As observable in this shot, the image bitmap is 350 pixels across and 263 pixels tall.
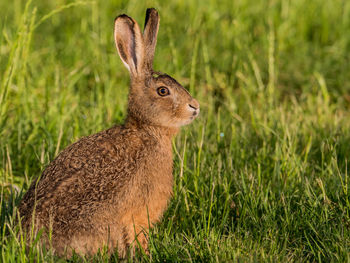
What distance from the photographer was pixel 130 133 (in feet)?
13.5

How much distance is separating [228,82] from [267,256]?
11.2ft

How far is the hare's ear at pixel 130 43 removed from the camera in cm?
421

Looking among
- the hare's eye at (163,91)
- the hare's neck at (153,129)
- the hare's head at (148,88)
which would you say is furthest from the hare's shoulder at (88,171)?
the hare's eye at (163,91)

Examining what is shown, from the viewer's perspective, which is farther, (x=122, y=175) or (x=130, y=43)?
(x=130, y=43)

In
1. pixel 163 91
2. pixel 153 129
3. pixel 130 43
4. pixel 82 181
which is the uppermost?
pixel 130 43

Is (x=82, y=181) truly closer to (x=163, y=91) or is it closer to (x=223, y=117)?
(x=163, y=91)

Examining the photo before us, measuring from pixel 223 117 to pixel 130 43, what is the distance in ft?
5.81

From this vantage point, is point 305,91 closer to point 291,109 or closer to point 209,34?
point 291,109

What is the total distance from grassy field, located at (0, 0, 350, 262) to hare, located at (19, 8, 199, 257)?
143 mm

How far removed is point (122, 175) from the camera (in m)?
3.79

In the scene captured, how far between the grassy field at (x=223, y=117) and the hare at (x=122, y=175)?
143 mm

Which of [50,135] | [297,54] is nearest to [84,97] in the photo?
[50,135]

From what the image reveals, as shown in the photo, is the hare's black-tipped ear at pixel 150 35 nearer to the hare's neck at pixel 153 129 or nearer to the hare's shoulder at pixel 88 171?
the hare's neck at pixel 153 129

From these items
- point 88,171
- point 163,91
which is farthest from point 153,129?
point 88,171
